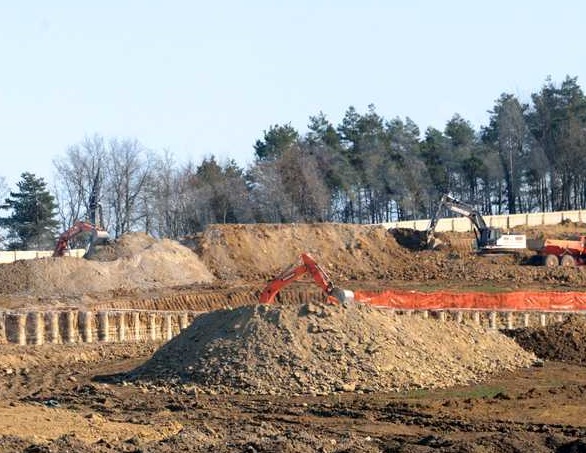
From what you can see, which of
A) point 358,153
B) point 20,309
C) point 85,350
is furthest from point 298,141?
point 85,350

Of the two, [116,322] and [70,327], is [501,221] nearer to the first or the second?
[116,322]

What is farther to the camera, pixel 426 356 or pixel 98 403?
pixel 426 356

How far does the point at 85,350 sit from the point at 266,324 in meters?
9.43

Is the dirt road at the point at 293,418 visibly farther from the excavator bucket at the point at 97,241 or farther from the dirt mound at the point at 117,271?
the excavator bucket at the point at 97,241

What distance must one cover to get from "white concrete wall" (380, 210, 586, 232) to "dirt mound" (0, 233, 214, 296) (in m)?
18.2

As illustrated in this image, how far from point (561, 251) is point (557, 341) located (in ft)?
84.0

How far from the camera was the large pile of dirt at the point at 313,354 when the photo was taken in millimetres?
24719

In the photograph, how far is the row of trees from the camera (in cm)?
8162

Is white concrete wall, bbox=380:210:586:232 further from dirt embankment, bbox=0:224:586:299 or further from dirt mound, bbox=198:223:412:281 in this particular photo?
dirt mound, bbox=198:223:412:281

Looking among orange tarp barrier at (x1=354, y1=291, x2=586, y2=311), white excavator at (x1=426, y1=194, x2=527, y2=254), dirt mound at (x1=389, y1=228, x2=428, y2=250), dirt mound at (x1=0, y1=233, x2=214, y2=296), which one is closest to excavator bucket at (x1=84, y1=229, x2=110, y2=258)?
dirt mound at (x1=0, y1=233, x2=214, y2=296)

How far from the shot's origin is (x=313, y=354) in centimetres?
2530

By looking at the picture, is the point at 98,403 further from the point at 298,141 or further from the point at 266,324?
the point at 298,141

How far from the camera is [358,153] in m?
84.3

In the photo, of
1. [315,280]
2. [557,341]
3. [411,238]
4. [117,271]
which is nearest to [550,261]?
[411,238]
